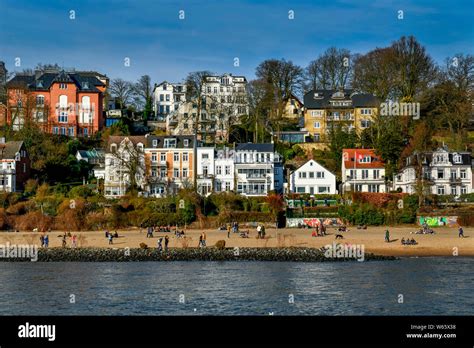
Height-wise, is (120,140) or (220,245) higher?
(120,140)

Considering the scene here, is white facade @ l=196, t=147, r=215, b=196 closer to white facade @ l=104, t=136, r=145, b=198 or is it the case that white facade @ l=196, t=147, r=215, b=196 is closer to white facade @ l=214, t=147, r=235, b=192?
white facade @ l=214, t=147, r=235, b=192

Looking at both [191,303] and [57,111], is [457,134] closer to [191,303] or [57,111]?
[57,111]

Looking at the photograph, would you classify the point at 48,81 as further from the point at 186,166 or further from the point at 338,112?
the point at 338,112

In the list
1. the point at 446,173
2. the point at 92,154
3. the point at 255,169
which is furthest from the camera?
the point at 92,154

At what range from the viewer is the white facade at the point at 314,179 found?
67.8 metres

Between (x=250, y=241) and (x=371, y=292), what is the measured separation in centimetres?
1776

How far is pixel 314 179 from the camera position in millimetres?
67812

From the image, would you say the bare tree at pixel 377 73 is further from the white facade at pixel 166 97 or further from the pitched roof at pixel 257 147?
the white facade at pixel 166 97

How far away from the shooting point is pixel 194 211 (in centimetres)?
5928

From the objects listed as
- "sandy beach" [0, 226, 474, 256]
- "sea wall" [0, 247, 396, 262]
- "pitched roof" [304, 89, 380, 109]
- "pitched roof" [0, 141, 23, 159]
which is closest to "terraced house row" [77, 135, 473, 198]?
"pitched roof" [0, 141, 23, 159]

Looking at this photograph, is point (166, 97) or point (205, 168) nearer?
point (205, 168)

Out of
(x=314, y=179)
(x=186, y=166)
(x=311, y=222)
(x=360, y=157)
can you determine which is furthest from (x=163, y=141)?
(x=360, y=157)

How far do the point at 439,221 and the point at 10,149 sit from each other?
37.3 metres

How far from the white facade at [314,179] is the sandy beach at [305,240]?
11927mm
